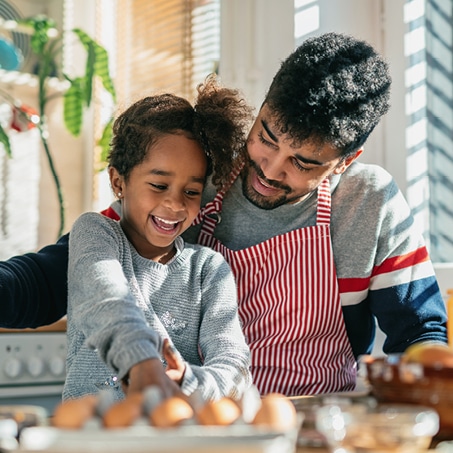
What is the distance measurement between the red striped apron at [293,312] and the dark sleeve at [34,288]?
294 mm

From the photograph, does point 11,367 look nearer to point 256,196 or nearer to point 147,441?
point 256,196

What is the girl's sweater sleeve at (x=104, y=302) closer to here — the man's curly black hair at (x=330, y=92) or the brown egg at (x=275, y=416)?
the brown egg at (x=275, y=416)

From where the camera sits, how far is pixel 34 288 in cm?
128

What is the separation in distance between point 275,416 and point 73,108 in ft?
7.50

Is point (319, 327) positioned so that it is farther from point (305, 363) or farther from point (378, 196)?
point (378, 196)

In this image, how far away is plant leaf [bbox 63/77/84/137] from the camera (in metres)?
2.74

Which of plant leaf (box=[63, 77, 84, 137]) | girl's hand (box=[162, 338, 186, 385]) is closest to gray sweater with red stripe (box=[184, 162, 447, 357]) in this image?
girl's hand (box=[162, 338, 186, 385])

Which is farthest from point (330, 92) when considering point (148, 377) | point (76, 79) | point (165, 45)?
point (165, 45)

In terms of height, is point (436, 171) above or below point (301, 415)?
above

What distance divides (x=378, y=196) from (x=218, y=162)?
1.03ft

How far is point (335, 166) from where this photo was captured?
1.39m

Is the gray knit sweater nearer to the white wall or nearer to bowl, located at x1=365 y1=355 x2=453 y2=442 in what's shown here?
bowl, located at x1=365 y1=355 x2=453 y2=442

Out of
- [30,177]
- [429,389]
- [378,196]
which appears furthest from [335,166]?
[30,177]

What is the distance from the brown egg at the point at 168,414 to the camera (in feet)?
1.93
